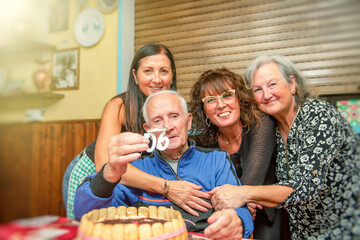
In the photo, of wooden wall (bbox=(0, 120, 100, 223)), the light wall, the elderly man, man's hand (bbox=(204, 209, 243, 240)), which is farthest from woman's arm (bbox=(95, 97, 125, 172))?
man's hand (bbox=(204, 209, 243, 240))

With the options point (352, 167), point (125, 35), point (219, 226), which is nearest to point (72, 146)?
point (125, 35)

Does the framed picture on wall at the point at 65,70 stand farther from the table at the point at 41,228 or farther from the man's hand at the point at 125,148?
the table at the point at 41,228

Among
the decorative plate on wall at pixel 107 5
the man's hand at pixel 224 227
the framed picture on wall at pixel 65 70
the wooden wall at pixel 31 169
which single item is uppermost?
the decorative plate on wall at pixel 107 5

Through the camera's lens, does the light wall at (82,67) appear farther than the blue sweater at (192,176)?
No

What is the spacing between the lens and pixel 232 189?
1.26 metres

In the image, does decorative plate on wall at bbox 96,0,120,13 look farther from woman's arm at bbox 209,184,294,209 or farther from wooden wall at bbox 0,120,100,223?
woman's arm at bbox 209,184,294,209

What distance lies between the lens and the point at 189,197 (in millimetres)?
1279

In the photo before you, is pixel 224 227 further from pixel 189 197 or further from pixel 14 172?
pixel 14 172

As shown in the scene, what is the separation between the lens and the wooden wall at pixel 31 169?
62cm

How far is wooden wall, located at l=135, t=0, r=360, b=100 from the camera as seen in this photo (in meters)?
0.84

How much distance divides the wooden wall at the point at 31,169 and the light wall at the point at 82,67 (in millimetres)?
39

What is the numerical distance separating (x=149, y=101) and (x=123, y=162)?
0.55 metres

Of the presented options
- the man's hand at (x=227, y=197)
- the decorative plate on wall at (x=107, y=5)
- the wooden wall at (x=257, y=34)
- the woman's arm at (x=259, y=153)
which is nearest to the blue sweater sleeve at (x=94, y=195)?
the man's hand at (x=227, y=197)

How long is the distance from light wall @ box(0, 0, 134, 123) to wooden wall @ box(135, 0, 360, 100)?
20 cm
